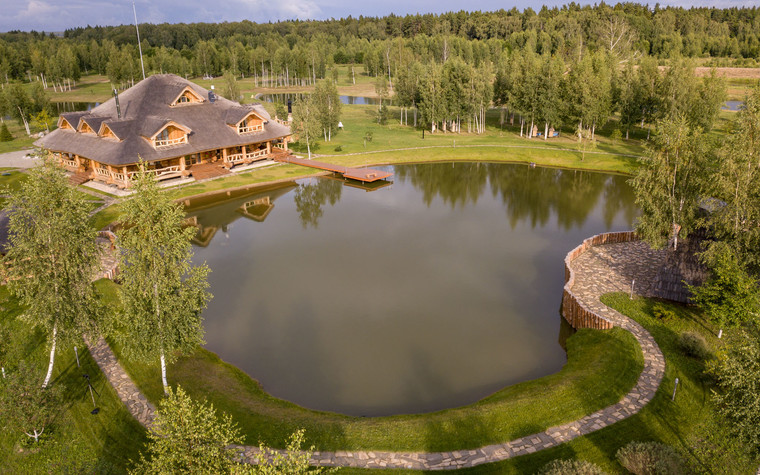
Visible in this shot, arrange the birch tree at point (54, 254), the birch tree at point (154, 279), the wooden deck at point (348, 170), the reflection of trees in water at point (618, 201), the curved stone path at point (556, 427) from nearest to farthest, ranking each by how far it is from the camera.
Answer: the curved stone path at point (556, 427), the birch tree at point (154, 279), the birch tree at point (54, 254), the reflection of trees in water at point (618, 201), the wooden deck at point (348, 170)

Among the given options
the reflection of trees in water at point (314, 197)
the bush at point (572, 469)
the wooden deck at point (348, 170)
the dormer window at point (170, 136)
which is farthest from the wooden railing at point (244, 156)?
the bush at point (572, 469)

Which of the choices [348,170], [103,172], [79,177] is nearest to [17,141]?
[79,177]

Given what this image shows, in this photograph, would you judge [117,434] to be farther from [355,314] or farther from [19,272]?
[355,314]

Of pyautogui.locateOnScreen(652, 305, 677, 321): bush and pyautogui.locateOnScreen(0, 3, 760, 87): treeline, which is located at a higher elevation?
pyautogui.locateOnScreen(0, 3, 760, 87): treeline

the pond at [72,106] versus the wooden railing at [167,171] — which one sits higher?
the pond at [72,106]

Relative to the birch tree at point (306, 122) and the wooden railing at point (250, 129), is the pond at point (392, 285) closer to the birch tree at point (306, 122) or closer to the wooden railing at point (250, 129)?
the wooden railing at point (250, 129)

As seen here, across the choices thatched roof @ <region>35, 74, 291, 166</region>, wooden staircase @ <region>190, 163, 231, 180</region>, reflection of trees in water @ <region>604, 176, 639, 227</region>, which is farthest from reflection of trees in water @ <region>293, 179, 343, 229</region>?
reflection of trees in water @ <region>604, 176, 639, 227</region>

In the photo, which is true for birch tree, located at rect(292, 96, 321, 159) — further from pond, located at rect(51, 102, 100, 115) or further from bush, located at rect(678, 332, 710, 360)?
pond, located at rect(51, 102, 100, 115)

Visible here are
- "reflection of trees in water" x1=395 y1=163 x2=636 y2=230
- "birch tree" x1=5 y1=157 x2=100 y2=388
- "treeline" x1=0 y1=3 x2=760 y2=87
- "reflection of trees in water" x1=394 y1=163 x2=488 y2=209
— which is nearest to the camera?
"birch tree" x1=5 y1=157 x2=100 y2=388
